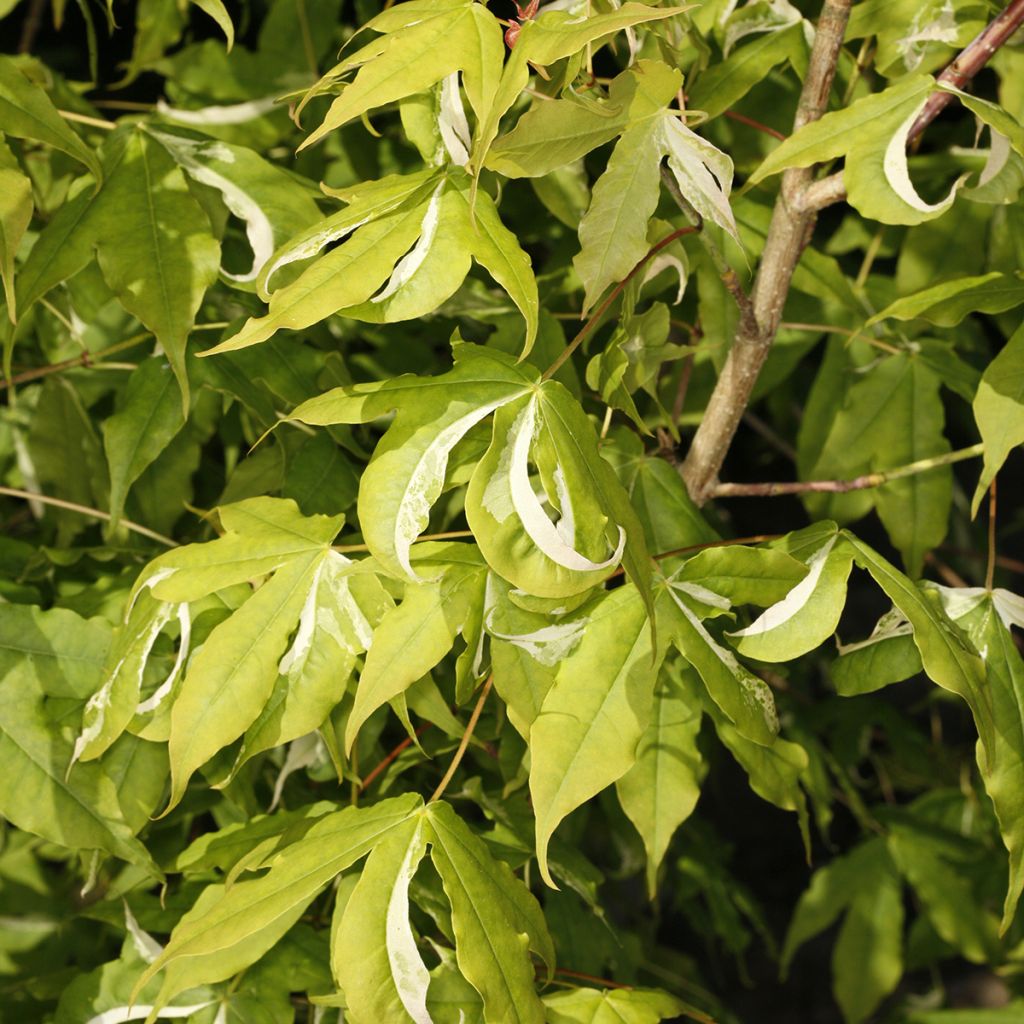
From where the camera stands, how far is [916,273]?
3.27 ft

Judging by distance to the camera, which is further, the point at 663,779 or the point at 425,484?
the point at 663,779

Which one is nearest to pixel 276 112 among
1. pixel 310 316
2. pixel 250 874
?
pixel 310 316

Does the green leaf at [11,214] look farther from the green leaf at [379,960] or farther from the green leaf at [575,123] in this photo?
the green leaf at [379,960]

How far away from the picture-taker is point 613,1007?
0.69 metres

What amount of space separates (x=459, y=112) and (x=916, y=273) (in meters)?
0.52

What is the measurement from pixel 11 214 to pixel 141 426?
0.19 metres

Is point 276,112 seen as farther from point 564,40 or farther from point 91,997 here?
point 91,997

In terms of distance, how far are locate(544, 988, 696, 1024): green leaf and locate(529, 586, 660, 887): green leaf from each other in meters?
0.15

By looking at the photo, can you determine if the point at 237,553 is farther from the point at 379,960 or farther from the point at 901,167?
the point at 901,167

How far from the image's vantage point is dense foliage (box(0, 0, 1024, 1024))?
1.99ft

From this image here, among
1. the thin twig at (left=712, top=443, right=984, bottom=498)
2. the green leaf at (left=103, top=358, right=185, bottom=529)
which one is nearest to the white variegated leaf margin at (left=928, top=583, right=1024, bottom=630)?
the thin twig at (left=712, top=443, right=984, bottom=498)

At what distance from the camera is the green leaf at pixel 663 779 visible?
0.72 meters

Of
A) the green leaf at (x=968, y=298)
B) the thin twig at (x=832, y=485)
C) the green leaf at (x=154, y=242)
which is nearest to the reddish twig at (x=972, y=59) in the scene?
the green leaf at (x=968, y=298)

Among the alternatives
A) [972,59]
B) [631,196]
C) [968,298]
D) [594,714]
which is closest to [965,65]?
[972,59]
